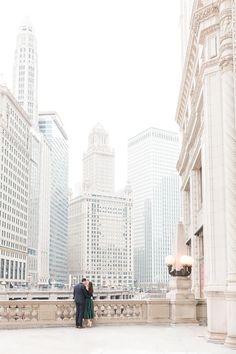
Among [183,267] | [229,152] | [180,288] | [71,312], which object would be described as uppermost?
[229,152]

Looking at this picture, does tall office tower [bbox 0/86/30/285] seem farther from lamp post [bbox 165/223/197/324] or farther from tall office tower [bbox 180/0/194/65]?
lamp post [bbox 165/223/197/324]

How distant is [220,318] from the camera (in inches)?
608

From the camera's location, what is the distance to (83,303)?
19.8 metres

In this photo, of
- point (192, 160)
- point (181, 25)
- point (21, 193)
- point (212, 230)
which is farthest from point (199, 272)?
point (21, 193)

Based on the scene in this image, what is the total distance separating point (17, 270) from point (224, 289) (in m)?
147

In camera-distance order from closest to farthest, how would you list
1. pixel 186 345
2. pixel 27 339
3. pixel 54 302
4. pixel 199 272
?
pixel 186 345
pixel 27 339
pixel 54 302
pixel 199 272

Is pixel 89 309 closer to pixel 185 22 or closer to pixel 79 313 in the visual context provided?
pixel 79 313

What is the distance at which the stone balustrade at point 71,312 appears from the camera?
791 inches

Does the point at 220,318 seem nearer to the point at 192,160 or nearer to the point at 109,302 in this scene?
the point at 109,302

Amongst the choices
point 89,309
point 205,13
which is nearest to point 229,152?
point 205,13

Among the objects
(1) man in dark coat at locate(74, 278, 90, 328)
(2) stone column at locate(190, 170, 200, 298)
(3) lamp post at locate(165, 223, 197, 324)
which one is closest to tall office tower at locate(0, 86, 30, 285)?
(2) stone column at locate(190, 170, 200, 298)

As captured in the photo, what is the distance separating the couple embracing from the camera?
19656mm

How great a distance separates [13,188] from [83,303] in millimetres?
130706

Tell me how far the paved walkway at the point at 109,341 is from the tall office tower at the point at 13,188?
121 meters
